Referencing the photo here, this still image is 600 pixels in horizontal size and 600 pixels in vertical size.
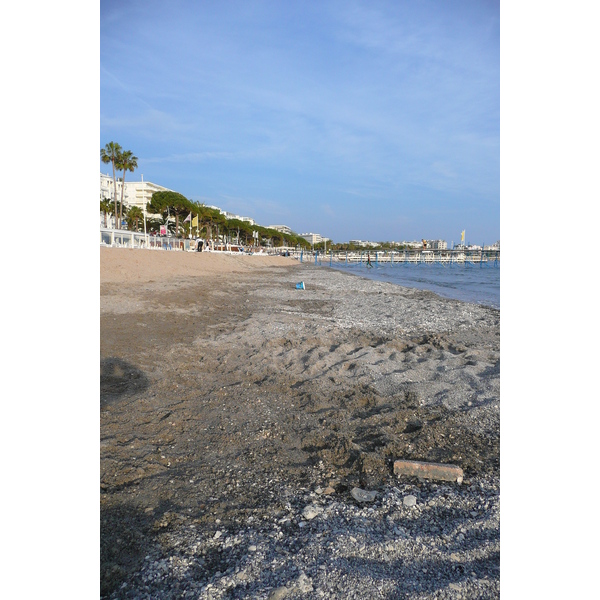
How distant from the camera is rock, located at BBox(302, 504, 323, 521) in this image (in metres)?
2.47

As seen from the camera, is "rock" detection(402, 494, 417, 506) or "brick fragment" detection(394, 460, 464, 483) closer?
"rock" detection(402, 494, 417, 506)

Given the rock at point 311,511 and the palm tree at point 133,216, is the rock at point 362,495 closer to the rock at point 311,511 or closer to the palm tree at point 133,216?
the rock at point 311,511

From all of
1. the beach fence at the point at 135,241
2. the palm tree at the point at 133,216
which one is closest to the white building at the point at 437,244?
the palm tree at the point at 133,216

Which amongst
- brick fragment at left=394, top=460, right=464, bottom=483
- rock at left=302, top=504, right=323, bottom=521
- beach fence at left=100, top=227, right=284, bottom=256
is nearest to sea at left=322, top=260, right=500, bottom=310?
brick fragment at left=394, top=460, right=464, bottom=483

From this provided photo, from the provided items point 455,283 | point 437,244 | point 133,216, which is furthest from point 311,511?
point 437,244

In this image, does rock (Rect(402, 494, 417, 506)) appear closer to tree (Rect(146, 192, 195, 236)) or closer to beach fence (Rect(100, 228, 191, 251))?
beach fence (Rect(100, 228, 191, 251))

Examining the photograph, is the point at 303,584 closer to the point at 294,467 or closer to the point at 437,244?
the point at 294,467

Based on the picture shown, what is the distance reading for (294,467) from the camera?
10.3 feet

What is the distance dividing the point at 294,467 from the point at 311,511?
2.05 feet

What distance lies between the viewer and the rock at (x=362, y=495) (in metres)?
2.67

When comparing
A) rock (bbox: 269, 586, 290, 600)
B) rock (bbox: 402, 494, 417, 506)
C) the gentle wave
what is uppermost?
the gentle wave
